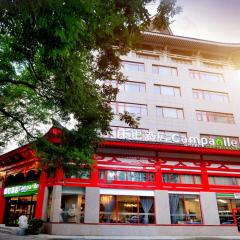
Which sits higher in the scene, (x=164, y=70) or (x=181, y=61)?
(x=181, y=61)

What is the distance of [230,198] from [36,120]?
16.0 m

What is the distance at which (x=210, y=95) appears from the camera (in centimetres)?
2909

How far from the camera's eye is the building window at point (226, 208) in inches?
768

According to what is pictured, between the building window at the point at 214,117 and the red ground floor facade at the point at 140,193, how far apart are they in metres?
6.83

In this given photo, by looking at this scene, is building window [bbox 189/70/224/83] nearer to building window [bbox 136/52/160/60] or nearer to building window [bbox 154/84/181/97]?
building window [bbox 154/84/181/97]

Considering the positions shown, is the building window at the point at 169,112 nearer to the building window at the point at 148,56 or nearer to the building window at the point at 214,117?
the building window at the point at 214,117

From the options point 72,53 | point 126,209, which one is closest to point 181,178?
point 126,209

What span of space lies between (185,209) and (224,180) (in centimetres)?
431

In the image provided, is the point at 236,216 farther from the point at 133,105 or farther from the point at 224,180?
the point at 133,105

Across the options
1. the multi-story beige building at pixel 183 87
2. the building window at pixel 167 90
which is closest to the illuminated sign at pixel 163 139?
the multi-story beige building at pixel 183 87

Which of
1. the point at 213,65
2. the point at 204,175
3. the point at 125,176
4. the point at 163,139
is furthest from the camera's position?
the point at 213,65

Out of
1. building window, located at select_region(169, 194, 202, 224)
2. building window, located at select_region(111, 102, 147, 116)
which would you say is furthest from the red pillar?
building window, located at select_region(111, 102, 147, 116)

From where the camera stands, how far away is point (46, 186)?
60.3 feet

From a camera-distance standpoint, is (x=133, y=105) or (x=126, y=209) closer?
(x=126, y=209)
